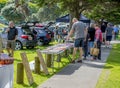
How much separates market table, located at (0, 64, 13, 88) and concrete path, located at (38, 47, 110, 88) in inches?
126

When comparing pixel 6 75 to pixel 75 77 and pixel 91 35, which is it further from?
pixel 91 35

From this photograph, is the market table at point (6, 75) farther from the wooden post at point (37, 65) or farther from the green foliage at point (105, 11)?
the green foliage at point (105, 11)

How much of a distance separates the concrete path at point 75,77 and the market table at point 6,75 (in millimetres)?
3194

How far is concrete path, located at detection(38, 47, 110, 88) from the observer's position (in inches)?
442

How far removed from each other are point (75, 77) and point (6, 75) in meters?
5.43

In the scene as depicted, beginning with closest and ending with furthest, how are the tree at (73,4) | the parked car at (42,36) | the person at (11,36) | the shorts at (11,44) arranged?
the person at (11,36) → the shorts at (11,44) → the tree at (73,4) → the parked car at (42,36)

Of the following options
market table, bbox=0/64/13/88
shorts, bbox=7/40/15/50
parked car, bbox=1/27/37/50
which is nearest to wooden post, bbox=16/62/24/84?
market table, bbox=0/64/13/88

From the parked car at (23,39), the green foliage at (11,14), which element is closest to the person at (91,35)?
the parked car at (23,39)

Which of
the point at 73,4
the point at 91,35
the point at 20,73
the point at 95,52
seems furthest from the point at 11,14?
the point at 20,73

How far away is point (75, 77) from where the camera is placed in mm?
12766

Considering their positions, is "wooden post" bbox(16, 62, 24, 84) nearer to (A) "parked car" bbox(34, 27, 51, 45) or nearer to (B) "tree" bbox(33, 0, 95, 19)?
(B) "tree" bbox(33, 0, 95, 19)

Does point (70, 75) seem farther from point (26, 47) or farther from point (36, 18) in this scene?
point (36, 18)

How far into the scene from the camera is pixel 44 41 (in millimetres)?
30453

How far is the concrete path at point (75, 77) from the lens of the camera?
36.9 feet
